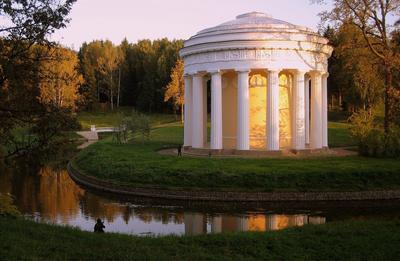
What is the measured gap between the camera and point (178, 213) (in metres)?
21.9

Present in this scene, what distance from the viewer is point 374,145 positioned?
32688 mm

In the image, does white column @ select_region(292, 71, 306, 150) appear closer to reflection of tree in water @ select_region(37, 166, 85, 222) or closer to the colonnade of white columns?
the colonnade of white columns

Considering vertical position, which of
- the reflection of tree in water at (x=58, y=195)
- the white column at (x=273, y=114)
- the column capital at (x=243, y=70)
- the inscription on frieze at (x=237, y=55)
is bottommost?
the reflection of tree in water at (x=58, y=195)

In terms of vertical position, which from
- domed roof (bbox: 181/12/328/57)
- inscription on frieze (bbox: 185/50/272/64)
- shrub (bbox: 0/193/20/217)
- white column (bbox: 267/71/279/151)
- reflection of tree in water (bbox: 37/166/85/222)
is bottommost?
reflection of tree in water (bbox: 37/166/85/222)

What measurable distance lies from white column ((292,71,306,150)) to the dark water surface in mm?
12126

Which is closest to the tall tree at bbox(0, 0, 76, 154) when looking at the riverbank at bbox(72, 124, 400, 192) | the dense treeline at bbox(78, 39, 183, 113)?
the riverbank at bbox(72, 124, 400, 192)

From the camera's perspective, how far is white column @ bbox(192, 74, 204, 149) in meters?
36.9

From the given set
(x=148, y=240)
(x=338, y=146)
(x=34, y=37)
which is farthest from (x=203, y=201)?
(x=338, y=146)

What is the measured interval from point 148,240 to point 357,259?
19.5ft

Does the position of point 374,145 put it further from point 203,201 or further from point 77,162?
point 77,162

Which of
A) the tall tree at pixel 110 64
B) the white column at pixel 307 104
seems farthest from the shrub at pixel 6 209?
the tall tree at pixel 110 64

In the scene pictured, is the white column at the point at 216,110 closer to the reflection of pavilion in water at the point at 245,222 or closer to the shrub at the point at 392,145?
the shrub at the point at 392,145

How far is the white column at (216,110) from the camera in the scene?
34.6 meters

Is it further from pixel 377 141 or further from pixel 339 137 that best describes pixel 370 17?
pixel 339 137
